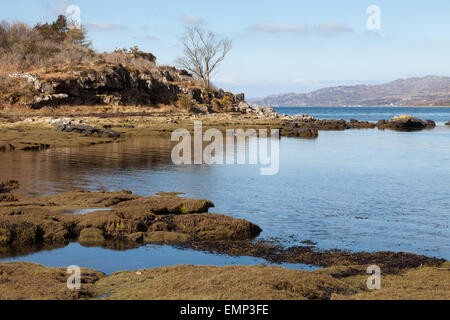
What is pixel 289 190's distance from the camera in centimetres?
1659

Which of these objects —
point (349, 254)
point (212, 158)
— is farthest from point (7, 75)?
point (349, 254)

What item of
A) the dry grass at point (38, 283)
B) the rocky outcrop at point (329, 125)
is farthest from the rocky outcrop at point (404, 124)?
the dry grass at point (38, 283)

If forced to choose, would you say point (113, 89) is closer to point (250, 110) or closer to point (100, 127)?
point (100, 127)

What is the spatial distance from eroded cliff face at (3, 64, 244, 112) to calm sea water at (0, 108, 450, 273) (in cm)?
2223

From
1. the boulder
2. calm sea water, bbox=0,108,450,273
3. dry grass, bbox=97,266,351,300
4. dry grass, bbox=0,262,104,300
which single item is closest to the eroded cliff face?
calm sea water, bbox=0,108,450,273

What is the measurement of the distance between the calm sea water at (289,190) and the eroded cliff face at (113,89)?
2223 cm

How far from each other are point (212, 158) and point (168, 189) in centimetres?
962

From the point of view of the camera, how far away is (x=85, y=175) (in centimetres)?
1855

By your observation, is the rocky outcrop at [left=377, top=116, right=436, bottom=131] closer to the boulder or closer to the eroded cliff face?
the eroded cliff face

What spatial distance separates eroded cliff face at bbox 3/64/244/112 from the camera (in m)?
47.9

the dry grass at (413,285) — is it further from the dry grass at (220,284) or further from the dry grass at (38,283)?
the dry grass at (38,283)

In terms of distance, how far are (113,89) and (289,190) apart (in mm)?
41945

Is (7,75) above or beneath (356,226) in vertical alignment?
above
